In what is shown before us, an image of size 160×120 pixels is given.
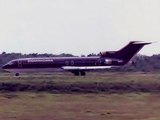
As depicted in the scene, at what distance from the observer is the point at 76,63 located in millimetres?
69938

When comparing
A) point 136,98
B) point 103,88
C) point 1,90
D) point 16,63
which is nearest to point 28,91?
point 1,90

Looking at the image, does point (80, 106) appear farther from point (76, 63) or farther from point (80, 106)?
point (76, 63)

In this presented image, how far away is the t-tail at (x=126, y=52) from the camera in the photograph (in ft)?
231

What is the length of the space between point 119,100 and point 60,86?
7.89m

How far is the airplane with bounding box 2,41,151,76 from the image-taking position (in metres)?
69.2

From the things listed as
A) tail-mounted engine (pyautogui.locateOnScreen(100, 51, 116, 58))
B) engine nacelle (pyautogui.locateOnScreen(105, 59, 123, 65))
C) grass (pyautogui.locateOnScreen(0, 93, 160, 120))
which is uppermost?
tail-mounted engine (pyautogui.locateOnScreen(100, 51, 116, 58))

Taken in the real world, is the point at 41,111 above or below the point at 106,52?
below

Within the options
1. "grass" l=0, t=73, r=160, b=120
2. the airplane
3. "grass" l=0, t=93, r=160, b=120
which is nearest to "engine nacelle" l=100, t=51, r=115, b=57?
the airplane

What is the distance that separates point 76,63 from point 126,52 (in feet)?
22.1

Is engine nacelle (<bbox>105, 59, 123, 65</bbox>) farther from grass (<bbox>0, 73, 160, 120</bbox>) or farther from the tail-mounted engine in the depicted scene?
grass (<bbox>0, 73, 160, 120</bbox>)

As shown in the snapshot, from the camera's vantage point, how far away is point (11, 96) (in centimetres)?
4706

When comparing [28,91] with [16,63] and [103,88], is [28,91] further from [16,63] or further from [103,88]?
[16,63]

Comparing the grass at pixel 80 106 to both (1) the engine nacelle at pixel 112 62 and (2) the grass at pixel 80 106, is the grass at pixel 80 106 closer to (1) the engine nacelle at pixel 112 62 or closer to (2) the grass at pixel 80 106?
(2) the grass at pixel 80 106

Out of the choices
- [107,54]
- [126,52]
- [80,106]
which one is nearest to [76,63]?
[107,54]
